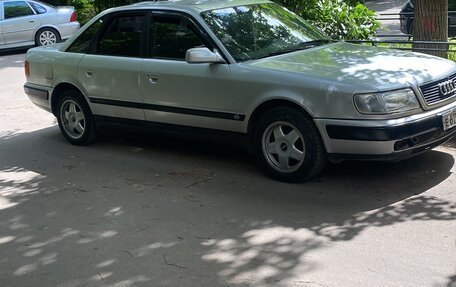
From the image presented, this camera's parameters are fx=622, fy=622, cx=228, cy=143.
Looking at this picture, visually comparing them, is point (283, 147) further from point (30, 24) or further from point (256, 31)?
point (30, 24)

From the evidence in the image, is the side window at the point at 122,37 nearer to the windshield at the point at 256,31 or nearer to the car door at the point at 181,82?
the car door at the point at 181,82

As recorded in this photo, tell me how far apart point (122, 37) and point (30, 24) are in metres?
11.0

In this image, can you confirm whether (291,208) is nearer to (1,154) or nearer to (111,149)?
(111,149)

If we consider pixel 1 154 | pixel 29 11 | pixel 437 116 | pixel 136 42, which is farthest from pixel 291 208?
pixel 29 11

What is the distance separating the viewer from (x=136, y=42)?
6789mm

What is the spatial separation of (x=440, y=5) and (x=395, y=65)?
283 cm

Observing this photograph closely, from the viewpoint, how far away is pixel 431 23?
8.07 metres

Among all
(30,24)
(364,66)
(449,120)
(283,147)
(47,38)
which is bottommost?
(283,147)

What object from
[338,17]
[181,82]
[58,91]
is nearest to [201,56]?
[181,82]

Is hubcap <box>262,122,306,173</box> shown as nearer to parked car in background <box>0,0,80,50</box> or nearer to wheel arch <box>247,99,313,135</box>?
wheel arch <box>247,99,313,135</box>

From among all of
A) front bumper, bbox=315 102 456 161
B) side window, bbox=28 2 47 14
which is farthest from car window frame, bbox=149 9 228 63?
side window, bbox=28 2 47 14

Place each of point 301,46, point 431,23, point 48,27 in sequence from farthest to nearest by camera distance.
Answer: point 48,27, point 431,23, point 301,46

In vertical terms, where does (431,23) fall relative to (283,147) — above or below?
above

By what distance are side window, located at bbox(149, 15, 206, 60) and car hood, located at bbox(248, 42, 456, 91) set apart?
0.81 m
